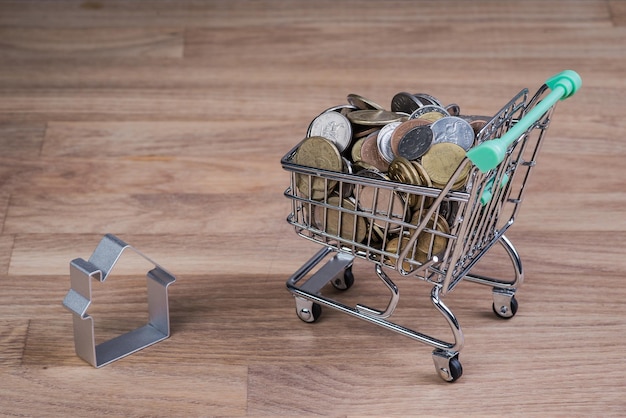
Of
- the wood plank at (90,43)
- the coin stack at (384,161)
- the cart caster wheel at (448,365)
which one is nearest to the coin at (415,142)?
the coin stack at (384,161)

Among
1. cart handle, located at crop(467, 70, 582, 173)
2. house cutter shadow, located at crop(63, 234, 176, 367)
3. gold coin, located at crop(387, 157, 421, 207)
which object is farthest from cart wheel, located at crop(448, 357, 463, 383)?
house cutter shadow, located at crop(63, 234, 176, 367)

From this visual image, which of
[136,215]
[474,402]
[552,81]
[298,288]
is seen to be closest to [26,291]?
[136,215]

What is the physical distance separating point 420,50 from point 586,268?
1.08m

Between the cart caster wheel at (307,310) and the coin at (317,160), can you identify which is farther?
the cart caster wheel at (307,310)

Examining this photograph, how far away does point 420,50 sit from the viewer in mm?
3043

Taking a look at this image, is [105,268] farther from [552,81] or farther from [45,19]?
[45,19]

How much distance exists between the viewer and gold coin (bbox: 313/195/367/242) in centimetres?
179

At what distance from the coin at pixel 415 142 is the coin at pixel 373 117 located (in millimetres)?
67

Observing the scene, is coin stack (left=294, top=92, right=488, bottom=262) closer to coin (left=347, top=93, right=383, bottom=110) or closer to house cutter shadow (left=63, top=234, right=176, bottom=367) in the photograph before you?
coin (left=347, top=93, right=383, bottom=110)

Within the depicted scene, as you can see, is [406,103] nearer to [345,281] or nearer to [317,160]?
[317,160]

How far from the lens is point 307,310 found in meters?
2.03

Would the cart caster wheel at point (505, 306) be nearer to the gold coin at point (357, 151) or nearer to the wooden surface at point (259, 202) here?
the wooden surface at point (259, 202)

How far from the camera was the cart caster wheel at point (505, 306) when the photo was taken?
204 centimetres

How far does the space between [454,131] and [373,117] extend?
0.16 metres
